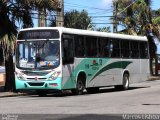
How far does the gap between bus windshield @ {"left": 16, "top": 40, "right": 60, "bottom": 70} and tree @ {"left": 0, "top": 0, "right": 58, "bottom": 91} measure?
2.18 metres

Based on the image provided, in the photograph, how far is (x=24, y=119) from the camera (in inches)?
540

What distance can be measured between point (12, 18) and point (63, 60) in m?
5.35

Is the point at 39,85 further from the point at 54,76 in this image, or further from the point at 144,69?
the point at 144,69

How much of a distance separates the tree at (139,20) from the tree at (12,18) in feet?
67.8

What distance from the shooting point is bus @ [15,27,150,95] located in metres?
23.4

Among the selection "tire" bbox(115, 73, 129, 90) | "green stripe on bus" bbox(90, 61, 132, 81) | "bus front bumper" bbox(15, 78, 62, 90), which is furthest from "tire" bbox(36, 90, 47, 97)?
"tire" bbox(115, 73, 129, 90)

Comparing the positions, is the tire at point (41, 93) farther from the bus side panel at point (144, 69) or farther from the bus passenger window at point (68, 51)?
the bus side panel at point (144, 69)

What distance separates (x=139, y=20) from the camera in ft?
158

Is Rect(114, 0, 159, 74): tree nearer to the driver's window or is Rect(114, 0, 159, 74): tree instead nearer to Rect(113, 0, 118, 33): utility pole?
Rect(113, 0, 118, 33): utility pole

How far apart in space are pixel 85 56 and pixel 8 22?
4699mm

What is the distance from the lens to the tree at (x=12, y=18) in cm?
2623

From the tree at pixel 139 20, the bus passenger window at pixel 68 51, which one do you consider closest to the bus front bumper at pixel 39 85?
the bus passenger window at pixel 68 51

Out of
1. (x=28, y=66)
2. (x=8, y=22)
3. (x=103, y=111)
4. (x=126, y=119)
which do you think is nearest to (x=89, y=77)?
(x=28, y=66)

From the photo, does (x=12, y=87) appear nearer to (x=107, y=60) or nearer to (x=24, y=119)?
(x=107, y=60)
